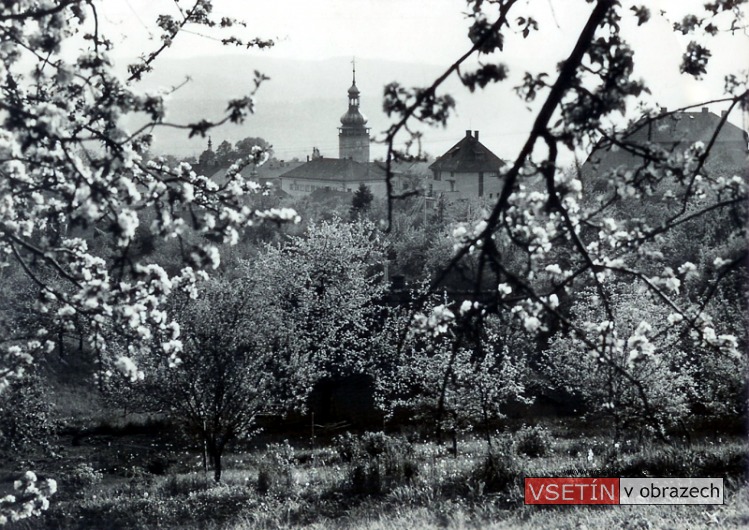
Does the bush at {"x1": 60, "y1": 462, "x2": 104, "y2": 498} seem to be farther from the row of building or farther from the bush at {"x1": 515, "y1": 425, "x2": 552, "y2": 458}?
the row of building

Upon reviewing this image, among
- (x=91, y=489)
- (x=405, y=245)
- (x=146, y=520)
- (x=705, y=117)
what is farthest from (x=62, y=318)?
(x=705, y=117)

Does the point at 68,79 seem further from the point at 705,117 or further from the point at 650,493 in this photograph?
the point at 705,117

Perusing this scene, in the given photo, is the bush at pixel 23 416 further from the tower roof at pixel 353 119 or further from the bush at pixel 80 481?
the tower roof at pixel 353 119

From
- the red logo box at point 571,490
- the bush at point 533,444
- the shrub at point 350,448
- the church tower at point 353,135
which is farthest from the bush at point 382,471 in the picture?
the church tower at point 353,135

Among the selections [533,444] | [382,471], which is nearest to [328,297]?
[533,444]

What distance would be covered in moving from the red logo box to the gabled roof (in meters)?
59.3

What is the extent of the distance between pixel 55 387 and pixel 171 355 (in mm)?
25662

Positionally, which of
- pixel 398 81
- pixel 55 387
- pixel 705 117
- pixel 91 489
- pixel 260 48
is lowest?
pixel 91 489

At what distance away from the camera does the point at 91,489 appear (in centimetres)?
1684

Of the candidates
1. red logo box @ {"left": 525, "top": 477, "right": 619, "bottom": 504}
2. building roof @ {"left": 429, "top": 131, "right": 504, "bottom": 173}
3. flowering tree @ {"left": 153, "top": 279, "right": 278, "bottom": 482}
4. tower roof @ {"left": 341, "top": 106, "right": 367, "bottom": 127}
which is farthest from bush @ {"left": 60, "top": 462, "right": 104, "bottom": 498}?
tower roof @ {"left": 341, "top": 106, "right": 367, "bottom": 127}

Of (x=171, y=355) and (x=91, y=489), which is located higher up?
(x=171, y=355)

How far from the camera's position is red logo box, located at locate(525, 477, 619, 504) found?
33.4 ft

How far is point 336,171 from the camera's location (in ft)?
246

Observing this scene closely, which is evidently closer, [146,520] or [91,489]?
[146,520]
